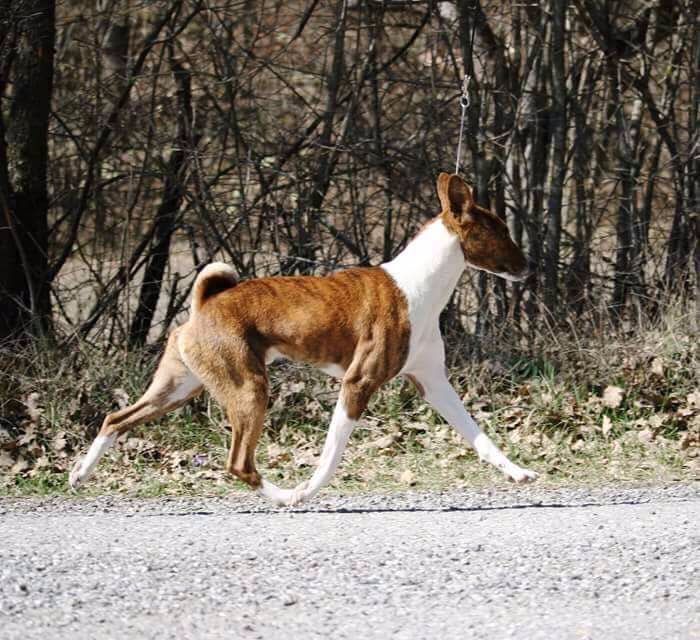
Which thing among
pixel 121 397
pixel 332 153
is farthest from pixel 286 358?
pixel 332 153

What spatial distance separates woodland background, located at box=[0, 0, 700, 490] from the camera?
37.4ft

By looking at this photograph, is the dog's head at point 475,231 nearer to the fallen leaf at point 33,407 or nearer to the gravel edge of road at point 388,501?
the gravel edge of road at point 388,501

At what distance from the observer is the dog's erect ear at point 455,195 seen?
26.0ft

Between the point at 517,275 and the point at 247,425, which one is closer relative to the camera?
the point at 247,425

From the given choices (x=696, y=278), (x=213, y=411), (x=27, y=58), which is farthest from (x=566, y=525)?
(x=27, y=58)

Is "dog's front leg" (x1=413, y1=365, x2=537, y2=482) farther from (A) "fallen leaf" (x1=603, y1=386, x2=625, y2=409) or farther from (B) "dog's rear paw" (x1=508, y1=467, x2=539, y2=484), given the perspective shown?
(A) "fallen leaf" (x1=603, y1=386, x2=625, y2=409)

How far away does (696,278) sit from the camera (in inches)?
460

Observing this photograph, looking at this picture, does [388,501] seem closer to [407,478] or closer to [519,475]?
[519,475]

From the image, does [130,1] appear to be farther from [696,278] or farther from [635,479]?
[635,479]

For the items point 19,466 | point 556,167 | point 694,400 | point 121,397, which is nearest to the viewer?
point 19,466

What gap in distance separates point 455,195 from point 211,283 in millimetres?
1488

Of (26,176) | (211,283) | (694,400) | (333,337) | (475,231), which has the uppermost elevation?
(26,176)

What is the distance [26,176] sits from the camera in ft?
37.1

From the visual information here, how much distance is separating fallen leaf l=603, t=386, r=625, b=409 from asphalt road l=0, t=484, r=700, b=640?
2.31 metres
